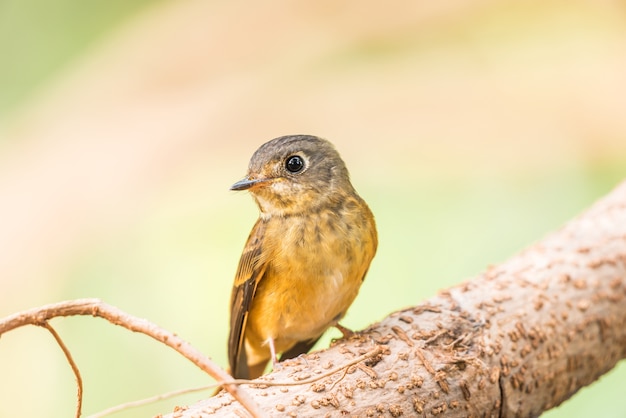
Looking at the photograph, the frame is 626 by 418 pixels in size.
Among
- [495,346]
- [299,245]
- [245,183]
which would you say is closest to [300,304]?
[299,245]

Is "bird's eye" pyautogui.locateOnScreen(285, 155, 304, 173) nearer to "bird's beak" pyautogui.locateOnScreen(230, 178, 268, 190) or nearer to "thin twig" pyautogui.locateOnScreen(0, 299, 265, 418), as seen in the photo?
"bird's beak" pyautogui.locateOnScreen(230, 178, 268, 190)

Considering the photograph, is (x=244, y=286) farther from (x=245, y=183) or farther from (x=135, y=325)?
(x=135, y=325)

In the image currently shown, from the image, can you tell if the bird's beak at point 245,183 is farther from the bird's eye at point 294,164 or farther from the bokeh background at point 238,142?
the bokeh background at point 238,142

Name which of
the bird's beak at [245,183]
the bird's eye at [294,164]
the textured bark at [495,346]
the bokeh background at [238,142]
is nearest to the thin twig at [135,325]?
the textured bark at [495,346]

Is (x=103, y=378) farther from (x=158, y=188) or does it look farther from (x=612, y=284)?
(x=612, y=284)

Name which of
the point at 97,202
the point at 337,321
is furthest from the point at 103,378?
the point at 337,321

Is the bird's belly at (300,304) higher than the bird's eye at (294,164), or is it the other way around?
the bird's eye at (294,164)

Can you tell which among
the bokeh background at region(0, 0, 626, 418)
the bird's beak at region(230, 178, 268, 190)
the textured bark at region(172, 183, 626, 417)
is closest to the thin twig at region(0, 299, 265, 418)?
the textured bark at region(172, 183, 626, 417)
